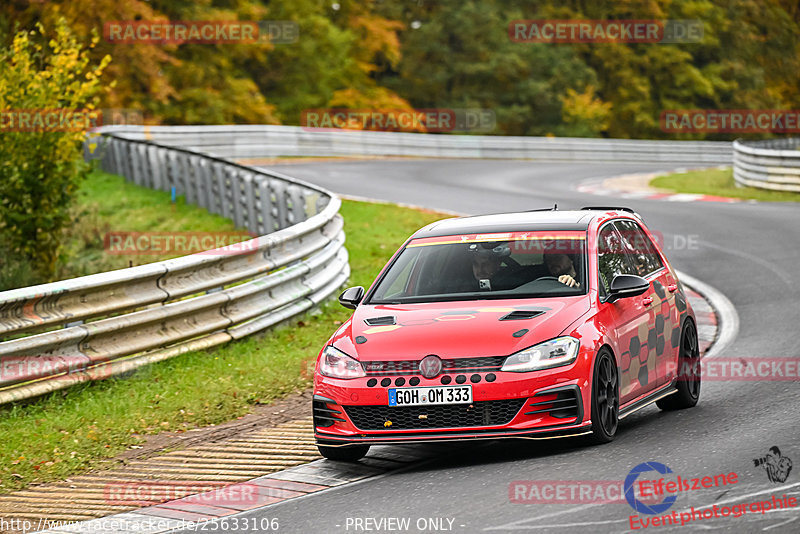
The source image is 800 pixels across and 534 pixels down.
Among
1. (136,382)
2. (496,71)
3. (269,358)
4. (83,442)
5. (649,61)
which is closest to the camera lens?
(83,442)

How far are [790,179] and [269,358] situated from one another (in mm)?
20631

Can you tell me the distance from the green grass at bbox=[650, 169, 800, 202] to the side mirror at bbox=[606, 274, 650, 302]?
20.8m

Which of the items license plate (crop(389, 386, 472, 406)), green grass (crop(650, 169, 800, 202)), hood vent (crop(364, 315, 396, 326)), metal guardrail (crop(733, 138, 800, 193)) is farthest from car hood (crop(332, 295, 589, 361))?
metal guardrail (crop(733, 138, 800, 193))

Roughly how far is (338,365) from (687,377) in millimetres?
2996

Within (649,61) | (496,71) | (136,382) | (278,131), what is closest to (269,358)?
(136,382)

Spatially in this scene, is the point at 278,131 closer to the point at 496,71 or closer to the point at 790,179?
the point at 790,179

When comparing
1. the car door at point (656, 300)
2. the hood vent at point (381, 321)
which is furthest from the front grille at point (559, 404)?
the car door at point (656, 300)

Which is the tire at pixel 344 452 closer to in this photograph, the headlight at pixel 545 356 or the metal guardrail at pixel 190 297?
the headlight at pixel 545 356

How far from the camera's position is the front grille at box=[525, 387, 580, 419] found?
777 cm

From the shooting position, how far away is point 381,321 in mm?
8391

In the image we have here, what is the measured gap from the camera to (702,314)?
14.5 metres

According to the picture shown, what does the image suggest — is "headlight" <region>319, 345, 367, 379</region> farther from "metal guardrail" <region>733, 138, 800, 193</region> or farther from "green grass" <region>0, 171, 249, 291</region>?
"metal guardrail" <region>733, 138, 800, 193</region>

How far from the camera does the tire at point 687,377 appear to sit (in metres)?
9.70

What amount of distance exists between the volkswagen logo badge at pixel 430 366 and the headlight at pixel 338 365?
392 mm
